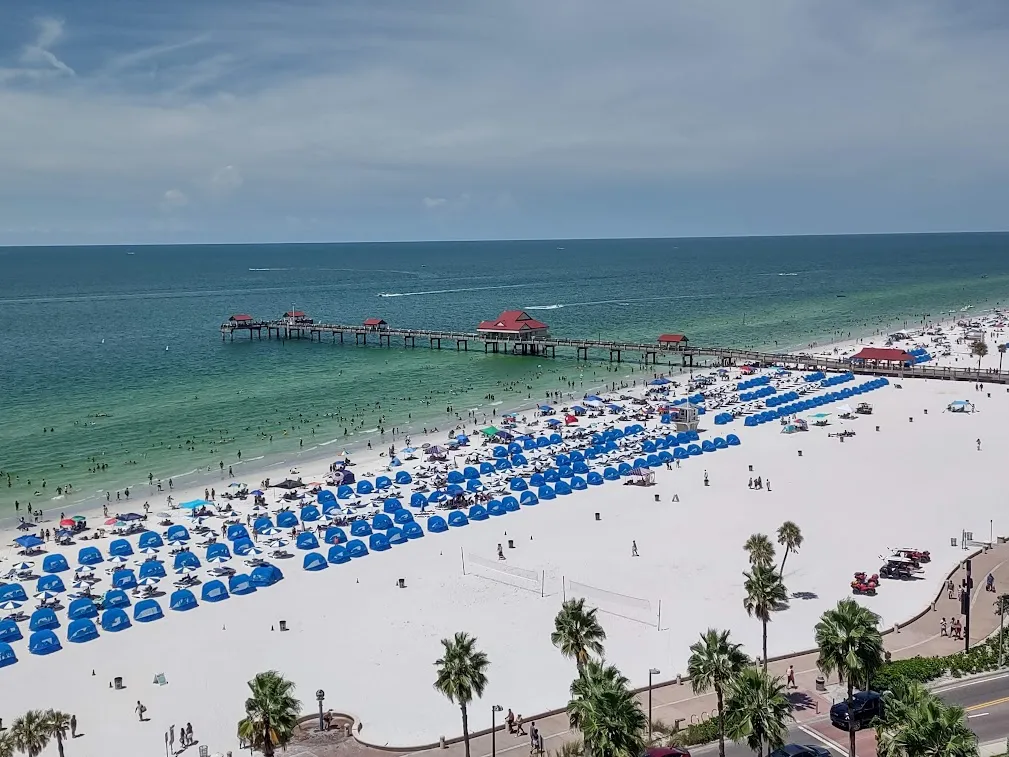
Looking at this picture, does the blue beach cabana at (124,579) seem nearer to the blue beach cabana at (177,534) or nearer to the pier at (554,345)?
the blue beach cabana at (177,534)

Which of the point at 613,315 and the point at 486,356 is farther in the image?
the point at 613,315

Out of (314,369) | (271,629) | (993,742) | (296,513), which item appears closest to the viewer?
(993,742)

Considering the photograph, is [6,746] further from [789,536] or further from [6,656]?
[789,536]

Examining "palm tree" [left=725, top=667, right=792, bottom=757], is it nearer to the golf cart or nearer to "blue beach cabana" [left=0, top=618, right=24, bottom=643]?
the golf cart

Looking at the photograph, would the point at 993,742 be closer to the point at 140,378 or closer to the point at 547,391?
the point at 547,391

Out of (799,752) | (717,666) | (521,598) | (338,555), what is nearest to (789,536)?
(521,598)

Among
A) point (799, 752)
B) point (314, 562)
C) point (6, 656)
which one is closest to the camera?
point (799, 752)

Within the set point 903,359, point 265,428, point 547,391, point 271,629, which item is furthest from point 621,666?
point 903,359
